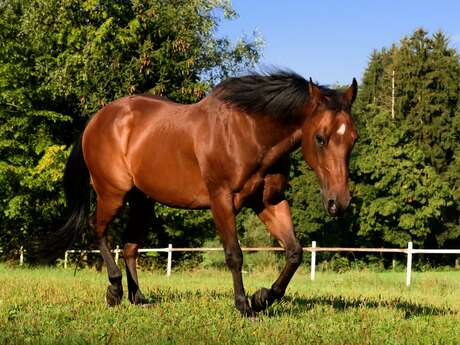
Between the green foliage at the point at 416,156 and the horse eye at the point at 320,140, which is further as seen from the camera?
the green foliage at the point at 416,156

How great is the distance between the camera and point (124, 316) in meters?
7.36

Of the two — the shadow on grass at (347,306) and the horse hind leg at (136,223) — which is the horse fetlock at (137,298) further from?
the shadow on grass at (347,306)

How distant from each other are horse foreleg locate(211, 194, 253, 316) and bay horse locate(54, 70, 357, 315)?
1 centimetres

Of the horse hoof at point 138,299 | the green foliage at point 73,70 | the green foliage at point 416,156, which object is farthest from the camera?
the green foliage at point 416,156

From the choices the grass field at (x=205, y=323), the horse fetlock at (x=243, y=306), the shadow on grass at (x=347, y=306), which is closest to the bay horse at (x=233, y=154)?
the horse fetlock at (x=243, y=306)

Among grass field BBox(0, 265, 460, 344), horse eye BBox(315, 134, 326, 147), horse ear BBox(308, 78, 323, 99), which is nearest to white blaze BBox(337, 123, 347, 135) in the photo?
horse eye BBox(315, 134, 326, 147)

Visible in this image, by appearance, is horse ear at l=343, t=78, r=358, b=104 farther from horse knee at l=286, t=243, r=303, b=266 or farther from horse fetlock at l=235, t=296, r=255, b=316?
horse fetlock at l=235, t=296, r=255, b=316

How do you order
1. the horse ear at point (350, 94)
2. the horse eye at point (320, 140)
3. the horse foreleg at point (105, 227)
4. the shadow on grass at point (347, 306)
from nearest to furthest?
the horse eye at point (320, 140), the horse ear at point (350, 94), the shadow on grass at point (347, 306), the horse foreleg at point (105, 227)

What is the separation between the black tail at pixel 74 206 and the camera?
379 inches

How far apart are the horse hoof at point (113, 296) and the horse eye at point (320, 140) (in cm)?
345

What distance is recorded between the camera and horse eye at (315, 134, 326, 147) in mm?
6797

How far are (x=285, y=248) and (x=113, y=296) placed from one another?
2423mm

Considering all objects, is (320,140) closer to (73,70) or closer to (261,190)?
(261,190)

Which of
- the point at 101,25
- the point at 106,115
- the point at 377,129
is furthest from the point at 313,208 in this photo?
the point at 106,115
